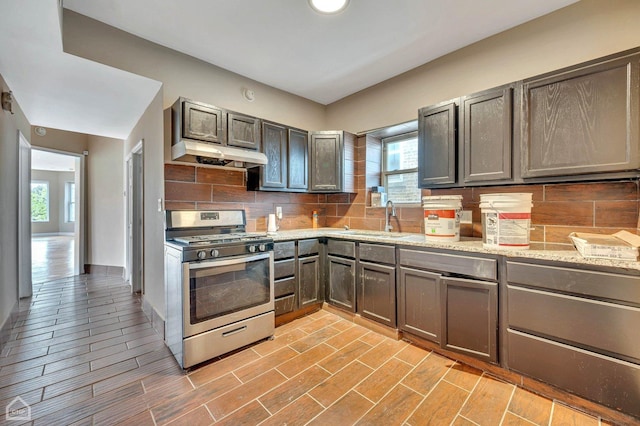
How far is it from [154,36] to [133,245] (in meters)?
2.81

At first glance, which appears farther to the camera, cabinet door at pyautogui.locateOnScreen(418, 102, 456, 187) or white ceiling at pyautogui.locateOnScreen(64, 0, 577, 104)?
cabinet door at pyautogui.locateOnScreen(418, 102, 456, 187)

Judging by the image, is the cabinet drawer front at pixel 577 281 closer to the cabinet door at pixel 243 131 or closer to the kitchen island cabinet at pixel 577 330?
the kitchen island cabinet at pixel 577 330

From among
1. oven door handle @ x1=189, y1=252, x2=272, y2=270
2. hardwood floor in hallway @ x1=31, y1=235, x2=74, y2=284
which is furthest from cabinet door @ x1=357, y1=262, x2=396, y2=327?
hardwood floor in hallway @ x1=31, y1=235, x2=74, y2=284

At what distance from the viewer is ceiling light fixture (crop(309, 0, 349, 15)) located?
2021 mm

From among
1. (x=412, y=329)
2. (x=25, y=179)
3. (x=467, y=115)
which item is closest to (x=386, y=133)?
(x=467, y=115)

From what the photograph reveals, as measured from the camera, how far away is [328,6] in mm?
2062

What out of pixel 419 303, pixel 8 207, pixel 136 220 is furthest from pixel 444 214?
pixel 8 207

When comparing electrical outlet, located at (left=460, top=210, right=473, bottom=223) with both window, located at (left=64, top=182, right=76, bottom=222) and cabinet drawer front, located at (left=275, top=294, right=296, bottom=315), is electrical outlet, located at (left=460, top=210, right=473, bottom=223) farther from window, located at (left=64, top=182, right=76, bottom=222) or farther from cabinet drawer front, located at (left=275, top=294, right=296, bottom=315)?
window, located at (left=64, top=182, right=76, bottom=222)

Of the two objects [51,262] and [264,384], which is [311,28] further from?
[51,262]

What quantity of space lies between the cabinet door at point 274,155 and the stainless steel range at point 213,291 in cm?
82

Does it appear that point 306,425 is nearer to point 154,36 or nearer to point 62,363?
point 62,363

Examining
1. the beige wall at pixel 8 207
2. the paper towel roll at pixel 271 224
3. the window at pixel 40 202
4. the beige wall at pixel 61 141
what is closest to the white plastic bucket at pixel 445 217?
the paper towel roll at pixel 271 224

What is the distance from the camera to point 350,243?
2.87 m

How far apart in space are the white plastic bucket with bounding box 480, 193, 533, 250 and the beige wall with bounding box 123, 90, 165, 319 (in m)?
2.89
